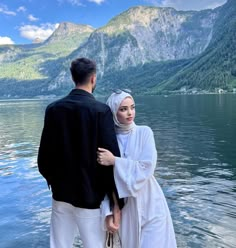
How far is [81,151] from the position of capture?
4.45 m

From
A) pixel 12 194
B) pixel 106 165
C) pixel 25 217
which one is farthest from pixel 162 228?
pixel 12 194

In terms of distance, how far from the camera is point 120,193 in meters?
4.49

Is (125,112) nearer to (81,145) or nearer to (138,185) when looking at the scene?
(81,145)

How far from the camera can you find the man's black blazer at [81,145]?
4.39 meters

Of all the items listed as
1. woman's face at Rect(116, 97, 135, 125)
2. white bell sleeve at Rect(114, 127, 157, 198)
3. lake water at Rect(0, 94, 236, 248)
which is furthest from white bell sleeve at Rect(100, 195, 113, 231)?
lake water at Rect(0, 94, 236, 248)

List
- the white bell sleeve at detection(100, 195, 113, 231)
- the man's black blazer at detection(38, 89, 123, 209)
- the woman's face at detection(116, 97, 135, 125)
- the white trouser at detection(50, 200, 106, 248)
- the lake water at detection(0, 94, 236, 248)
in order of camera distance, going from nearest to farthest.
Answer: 1. the man's black blazer at detection(38, 89, 123, 209)
2. the white bell sleeve at detection(100, 195, 113, 231)
3. the white trouser at detection(50, 200, 106, 248)
4. the woman's face at detection(116, 97, 135, 125)
5. the lake water at detection(0, 94, 236, 248)

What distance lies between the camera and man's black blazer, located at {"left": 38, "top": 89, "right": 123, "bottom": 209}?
439 cm

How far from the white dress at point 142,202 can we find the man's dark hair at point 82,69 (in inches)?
32.0

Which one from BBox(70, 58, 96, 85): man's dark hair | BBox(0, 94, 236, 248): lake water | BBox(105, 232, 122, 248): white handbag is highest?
BBox(70, 58, 96, 85): man's dark hair

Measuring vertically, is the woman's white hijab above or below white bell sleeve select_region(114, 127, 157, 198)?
above

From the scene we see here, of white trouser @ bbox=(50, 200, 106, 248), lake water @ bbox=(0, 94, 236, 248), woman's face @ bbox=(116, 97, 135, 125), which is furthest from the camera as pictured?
lake water @ bbox=(0, 94, 236, 248)

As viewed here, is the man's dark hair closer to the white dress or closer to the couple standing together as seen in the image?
the couple standing together

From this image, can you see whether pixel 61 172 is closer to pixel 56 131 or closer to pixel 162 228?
pixel 56 131

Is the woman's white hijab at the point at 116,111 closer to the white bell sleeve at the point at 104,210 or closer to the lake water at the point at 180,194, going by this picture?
the white bell sleeve at the point at 104,210
